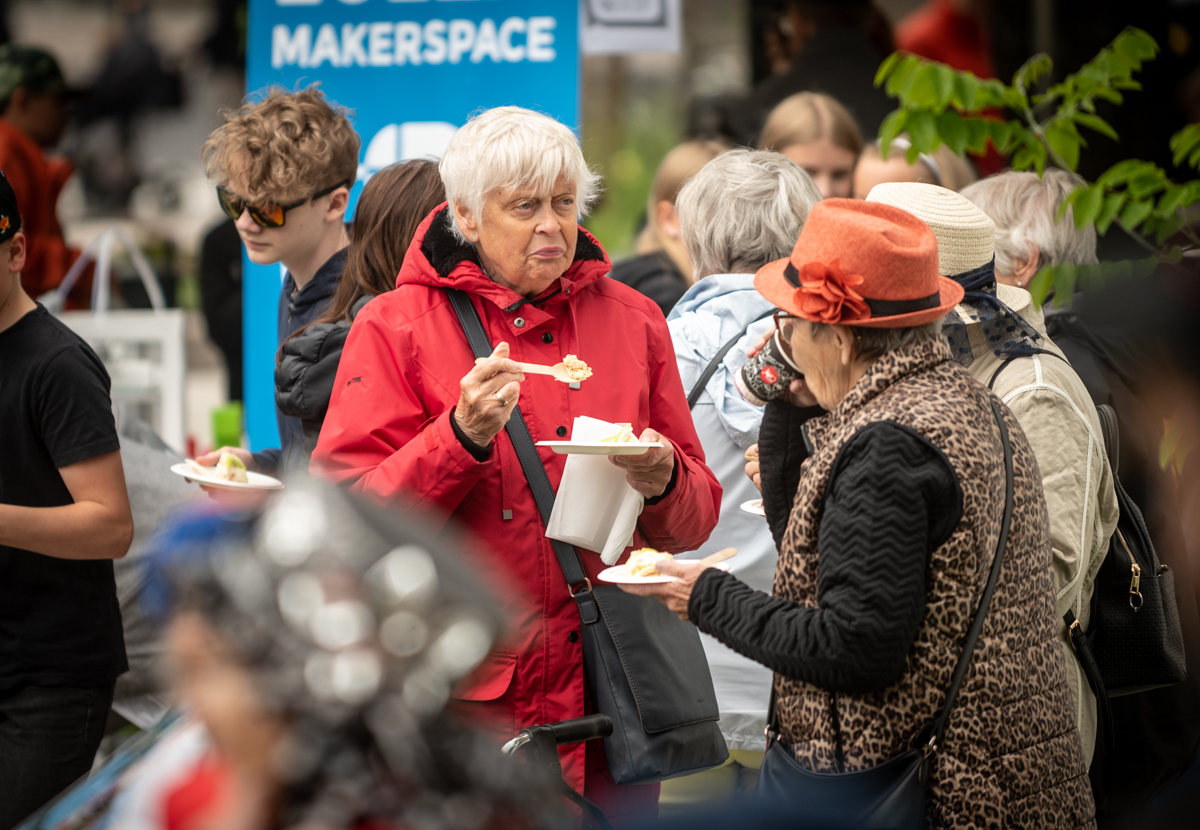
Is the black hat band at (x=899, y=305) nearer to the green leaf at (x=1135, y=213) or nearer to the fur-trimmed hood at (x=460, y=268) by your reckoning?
the fur-trimmed hood at (x=460, y=268)

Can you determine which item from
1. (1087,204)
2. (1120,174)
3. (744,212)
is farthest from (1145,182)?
(744,212)

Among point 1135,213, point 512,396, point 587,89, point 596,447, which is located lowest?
point 596,447

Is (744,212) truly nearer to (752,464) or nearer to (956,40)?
(752,464)

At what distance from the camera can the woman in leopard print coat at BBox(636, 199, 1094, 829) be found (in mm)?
1915

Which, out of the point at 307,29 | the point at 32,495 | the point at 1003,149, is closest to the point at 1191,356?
the point at 1003,149

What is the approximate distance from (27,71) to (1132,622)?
6512 millimetres

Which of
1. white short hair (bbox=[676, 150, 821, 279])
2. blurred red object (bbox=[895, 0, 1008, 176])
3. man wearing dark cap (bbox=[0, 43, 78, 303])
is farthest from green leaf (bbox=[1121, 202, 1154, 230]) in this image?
man wearing dark cap (bbox=[0, 43, 78, 303])

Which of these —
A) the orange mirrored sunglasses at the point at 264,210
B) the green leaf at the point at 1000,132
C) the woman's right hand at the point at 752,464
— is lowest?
the woman's right hand at the point at 752,464

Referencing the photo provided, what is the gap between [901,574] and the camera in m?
1.89

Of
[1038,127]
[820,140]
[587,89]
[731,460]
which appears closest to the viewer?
[1038,127]

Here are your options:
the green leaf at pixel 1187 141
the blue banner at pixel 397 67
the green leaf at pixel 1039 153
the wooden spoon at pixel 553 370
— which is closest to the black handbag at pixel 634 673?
the wooden spoon at pixel 553 370

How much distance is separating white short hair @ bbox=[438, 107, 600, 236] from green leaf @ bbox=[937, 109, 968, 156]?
3.66 ft

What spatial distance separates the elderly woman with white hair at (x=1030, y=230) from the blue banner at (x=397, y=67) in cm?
183

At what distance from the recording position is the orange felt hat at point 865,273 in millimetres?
2045
